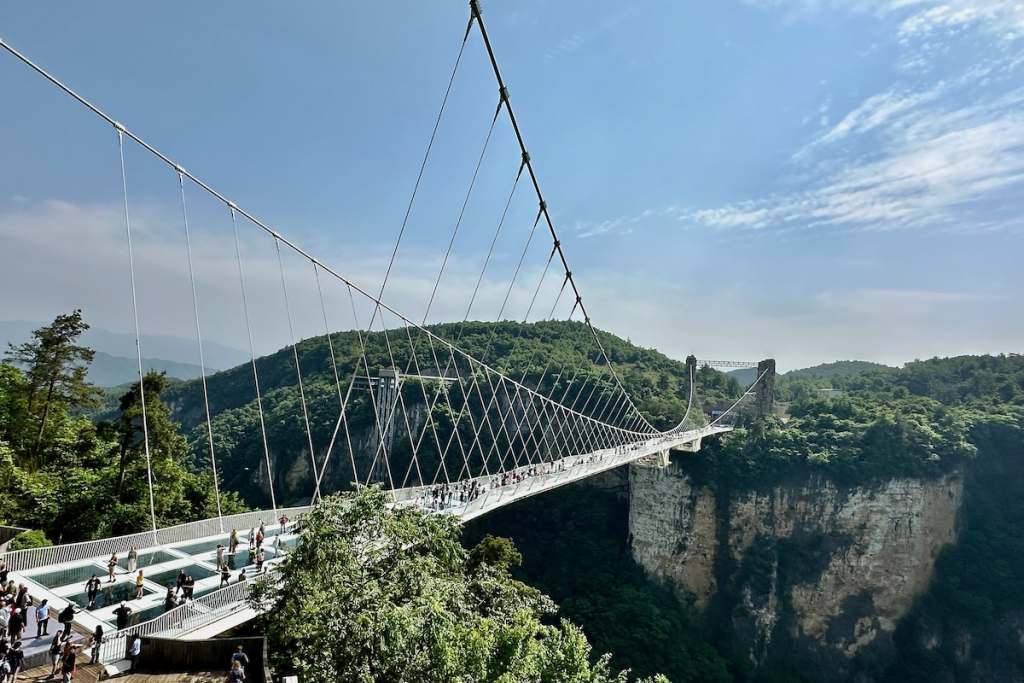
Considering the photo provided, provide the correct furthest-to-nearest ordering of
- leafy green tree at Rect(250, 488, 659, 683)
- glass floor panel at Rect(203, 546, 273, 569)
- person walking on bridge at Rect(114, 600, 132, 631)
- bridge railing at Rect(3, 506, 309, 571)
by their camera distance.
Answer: glass floor panel at Rect(203, 546, 273, 569), bridge railing at Rect(3, 506, 309, 571), person walking on bridge at Rect(114, 600, 132, 631), leafy green tree at Rect(250, 488, 659, 683)

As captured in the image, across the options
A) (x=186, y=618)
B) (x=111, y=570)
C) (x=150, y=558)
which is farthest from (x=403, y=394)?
(x=186, y=618)

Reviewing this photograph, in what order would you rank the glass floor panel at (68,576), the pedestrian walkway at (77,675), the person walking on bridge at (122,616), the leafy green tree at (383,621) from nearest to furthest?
1. the pedestrian walkway at (77,675)
2. the leafy green tree at (383,621)
3. the person walking on bridge at (122,616)
4. the glass floor panel at (68,576)

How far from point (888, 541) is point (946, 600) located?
4.60 meters

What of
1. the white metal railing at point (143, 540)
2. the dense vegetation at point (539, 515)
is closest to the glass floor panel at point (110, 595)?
the white metal railing at point (143, 540)

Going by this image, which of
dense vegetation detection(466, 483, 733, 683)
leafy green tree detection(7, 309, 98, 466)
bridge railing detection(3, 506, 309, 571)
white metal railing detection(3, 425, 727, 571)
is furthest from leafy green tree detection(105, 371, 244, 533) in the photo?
dense vegetation detection(466, 483, 733, 683)

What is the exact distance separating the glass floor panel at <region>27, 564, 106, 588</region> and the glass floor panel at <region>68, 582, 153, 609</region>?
721 mm

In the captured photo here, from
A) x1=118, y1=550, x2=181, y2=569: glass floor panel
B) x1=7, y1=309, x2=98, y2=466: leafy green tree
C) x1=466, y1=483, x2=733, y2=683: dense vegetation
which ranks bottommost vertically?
x1=466, y1=483, x2=733, y2=683: dense vegetation

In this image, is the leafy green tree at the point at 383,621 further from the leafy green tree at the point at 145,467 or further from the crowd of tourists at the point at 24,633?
the leafy green tree at the point at 145,467

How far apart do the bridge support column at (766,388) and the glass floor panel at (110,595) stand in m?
54.8

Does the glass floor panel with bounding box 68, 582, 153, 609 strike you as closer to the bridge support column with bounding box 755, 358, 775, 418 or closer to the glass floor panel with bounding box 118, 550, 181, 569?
the glass floor panel with bounding box 118, 550, 181, 569

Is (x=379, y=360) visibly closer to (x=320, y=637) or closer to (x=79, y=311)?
(x=79, y=311)

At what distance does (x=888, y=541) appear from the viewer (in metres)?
33.5

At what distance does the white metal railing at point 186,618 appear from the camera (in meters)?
9.12

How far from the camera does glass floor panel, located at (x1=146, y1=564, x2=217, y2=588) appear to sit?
11.8m
